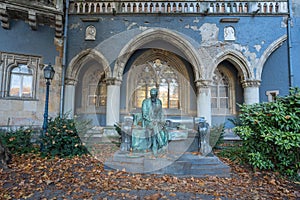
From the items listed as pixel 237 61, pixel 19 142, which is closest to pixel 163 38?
pixel 237 61

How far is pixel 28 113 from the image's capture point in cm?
696

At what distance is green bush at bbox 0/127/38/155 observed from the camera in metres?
5.04

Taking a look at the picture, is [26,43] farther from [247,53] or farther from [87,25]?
[247,53]

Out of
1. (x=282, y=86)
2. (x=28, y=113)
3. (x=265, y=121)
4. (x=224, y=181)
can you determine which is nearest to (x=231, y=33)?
(x=282, y=86)

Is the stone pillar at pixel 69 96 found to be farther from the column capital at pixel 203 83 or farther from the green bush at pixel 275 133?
the green bush at pixel 275 133

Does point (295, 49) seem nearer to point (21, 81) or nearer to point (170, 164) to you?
point (170, 164)

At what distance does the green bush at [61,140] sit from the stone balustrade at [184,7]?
5683 millimetres

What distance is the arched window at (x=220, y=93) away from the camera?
30.7 feet

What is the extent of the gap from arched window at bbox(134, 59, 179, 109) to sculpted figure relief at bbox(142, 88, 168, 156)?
5.13m

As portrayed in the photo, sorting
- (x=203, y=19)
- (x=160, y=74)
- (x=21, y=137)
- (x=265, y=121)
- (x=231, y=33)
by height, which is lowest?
(x=21, y=137)

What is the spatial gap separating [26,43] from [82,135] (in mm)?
4720

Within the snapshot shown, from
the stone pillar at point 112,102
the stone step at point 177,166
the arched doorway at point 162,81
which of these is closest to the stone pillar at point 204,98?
the arched doorway at point 162,81

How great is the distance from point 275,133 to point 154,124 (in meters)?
2.42

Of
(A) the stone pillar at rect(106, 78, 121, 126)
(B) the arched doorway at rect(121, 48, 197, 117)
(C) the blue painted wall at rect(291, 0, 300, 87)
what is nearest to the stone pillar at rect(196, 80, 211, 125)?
(B) the arched doorway at rect(121, 48, 197, 117)
